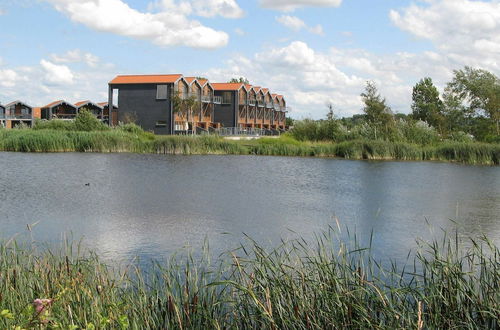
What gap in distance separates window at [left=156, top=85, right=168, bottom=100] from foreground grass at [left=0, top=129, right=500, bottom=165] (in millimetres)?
18348

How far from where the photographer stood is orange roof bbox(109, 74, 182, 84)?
5211cm

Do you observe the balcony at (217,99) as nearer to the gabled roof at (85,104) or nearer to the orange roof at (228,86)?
the orange roof at (228,86)

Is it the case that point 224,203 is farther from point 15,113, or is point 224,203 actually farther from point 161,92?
point 15,113

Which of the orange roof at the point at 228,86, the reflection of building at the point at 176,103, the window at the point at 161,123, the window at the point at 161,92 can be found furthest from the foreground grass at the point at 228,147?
the orange roof at the point at 228,86

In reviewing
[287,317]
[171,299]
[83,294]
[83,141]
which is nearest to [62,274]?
[83,294]

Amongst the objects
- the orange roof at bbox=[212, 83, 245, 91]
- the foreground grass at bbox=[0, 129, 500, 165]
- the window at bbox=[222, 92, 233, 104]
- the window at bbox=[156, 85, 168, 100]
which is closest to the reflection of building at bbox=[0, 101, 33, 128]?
the window at bbox=[156, 85, 168, 100]

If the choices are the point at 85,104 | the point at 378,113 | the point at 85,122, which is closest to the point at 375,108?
the point at 378,113

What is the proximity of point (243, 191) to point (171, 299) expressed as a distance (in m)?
11.3

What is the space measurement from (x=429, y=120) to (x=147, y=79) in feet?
90.7

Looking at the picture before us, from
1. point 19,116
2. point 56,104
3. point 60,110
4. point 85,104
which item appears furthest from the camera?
point 60,110

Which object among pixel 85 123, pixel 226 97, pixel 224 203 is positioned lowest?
pixel 224 203

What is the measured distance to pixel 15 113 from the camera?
61344 mm

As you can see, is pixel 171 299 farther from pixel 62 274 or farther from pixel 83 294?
pixel 62 274

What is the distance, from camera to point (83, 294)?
13.5ft
